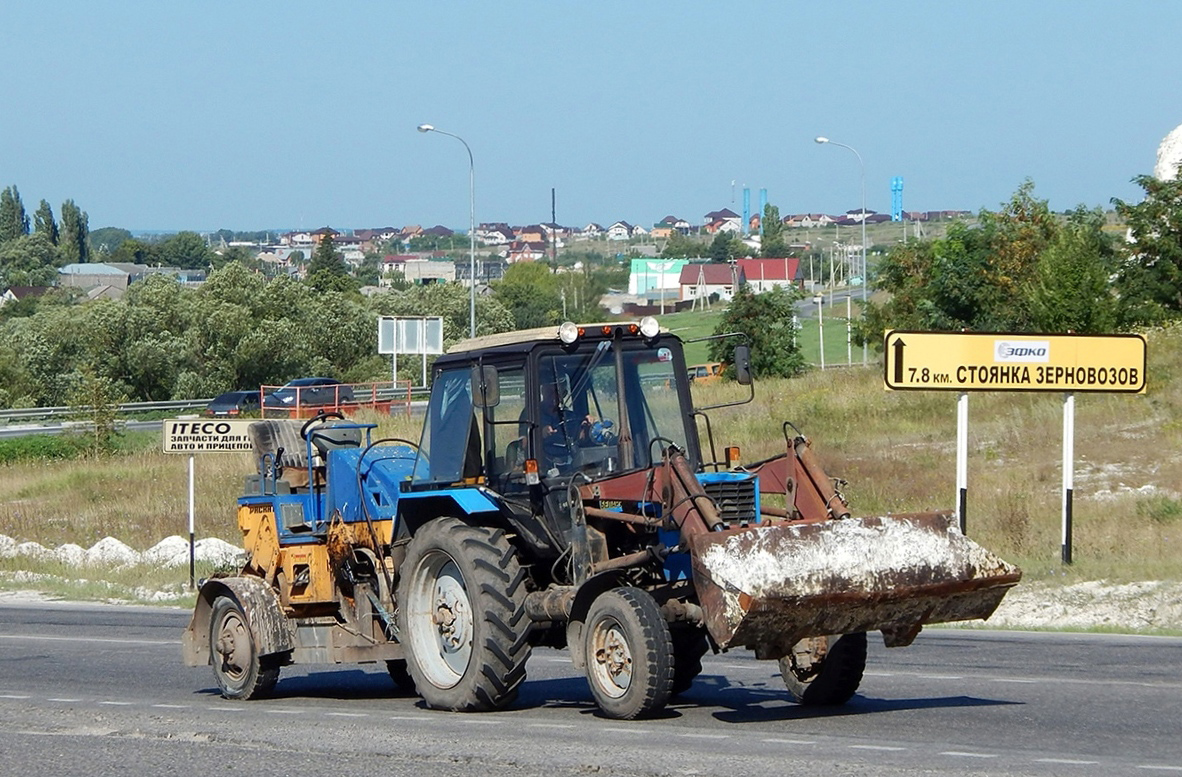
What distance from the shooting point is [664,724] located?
9.81m

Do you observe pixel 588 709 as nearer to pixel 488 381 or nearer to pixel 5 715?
pixel 488 381

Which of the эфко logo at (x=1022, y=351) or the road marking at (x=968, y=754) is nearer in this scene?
the road marking at (x=968, y=754)

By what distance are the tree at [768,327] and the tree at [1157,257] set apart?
1374 cm

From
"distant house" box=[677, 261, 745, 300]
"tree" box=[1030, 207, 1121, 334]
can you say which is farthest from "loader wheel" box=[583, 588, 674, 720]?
"distant house" box=[677, 261, 745, 300]

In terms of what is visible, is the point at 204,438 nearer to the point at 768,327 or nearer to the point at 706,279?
the point at 768,327

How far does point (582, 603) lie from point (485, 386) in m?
1.61

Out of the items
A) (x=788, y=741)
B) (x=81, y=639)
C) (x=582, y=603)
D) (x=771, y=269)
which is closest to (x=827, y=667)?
(x=788, y=741)

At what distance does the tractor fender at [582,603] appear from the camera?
9914 mm

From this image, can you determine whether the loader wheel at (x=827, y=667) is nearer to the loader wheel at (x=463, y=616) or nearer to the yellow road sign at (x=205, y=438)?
the loader wheel at (x=463, y=616)

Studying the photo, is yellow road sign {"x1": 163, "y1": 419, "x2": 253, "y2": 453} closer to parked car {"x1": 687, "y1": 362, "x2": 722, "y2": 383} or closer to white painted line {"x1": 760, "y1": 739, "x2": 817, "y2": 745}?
white painted line {"x1": 760, "y1": 739, "x2": 817, "y2": 745}

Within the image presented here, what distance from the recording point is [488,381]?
408 inches

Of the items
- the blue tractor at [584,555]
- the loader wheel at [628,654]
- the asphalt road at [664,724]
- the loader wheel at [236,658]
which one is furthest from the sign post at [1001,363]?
the loader wheel at [628,654]

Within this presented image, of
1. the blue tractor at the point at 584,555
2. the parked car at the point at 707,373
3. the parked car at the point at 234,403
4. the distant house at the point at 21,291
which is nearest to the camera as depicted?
the blue tractor at the point at 584,555

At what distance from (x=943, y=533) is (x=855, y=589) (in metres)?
0.76
